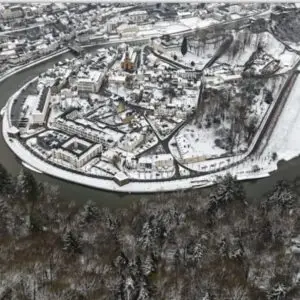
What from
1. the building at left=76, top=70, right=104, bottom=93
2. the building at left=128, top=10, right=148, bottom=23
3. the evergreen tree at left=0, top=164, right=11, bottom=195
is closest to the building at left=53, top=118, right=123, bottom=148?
the building at left=76, top=70, right=104, bottom=93

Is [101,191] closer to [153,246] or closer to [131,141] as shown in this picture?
[131,141]

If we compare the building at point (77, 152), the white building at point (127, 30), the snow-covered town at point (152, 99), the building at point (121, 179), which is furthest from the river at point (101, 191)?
the white building at point (127, 30)

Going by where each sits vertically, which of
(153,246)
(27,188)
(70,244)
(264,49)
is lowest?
(264,49)

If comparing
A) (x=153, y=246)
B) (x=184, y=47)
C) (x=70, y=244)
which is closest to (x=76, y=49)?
(x=184, y=47)

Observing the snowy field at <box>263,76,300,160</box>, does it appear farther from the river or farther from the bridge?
the bridge

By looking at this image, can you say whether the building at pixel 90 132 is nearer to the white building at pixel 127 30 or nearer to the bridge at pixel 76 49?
the bridge at pixel 76 49

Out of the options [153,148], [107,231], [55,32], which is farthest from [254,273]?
[55,32]
